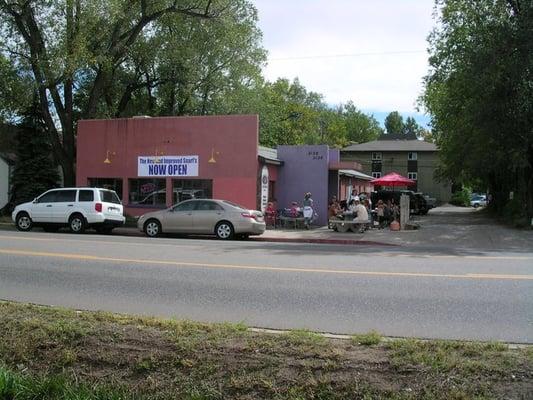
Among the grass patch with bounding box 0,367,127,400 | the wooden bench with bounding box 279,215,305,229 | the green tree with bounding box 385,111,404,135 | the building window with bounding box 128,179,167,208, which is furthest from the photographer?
the green tree with bounding box 385,111,404,135

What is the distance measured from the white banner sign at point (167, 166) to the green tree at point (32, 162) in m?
10.2

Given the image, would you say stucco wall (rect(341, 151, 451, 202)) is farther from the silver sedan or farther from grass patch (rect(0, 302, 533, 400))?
grass patch (rect(0, 302, 533, 400))

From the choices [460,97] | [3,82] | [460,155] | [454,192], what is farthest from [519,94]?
[454,192]

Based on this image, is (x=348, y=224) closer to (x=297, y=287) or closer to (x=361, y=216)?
(x=361, y=216)

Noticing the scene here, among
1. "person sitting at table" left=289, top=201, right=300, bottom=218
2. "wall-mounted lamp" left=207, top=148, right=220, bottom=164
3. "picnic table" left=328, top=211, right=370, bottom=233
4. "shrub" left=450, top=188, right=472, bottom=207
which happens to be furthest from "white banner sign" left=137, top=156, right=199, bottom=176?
"shrub" left=450, top=188, right=472, bottom=207

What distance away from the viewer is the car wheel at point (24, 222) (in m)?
22.6

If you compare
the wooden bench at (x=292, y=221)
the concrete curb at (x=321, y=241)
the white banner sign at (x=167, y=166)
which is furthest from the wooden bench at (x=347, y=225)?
the white banner sign at (x=167, y=166)

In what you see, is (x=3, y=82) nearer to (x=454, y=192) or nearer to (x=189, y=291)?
(x=189, y=291)

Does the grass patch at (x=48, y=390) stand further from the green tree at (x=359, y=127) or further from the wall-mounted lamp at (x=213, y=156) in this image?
the green tree at (x=359, y=127)

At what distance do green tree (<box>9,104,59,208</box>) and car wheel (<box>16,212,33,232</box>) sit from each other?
35.4ft

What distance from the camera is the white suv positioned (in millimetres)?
21938

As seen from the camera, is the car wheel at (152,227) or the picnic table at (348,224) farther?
the picnic table at (348,224)

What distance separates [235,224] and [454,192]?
68.0m

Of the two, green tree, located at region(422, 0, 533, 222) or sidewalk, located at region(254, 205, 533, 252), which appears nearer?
sidewalk, located at region(254, 205, 533, 252)
